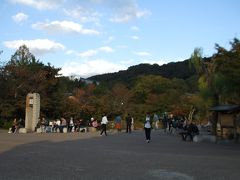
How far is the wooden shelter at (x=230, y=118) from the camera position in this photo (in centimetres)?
2481

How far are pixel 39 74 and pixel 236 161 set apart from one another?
33908mm

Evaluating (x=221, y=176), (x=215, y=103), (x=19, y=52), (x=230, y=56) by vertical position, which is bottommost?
(x=221, y=176)

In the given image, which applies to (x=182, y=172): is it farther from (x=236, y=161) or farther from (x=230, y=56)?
(x=230, y=56)

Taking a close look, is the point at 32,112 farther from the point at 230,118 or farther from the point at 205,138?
the point at 230,118

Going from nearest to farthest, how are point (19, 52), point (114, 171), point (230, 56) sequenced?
point (114, 171) → point (230, 56) → point (19, 52)

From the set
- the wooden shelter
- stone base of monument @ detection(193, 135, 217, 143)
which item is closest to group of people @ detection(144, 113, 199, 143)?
stone base of monument @ detection(193, 135, 217, 143)

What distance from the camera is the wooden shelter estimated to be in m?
24.8

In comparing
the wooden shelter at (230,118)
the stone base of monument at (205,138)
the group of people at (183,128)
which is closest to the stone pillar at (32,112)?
the group of people at (183,128)

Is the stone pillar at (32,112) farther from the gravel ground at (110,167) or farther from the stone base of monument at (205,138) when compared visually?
the gravel ground at (110,167)

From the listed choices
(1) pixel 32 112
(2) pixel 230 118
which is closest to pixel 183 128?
(2) pixel 230 118

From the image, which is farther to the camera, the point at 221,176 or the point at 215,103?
the point at 215,103

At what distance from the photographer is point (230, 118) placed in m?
25.9

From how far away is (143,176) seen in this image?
10.6 m

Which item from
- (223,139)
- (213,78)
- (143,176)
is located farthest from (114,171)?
(213,78)
